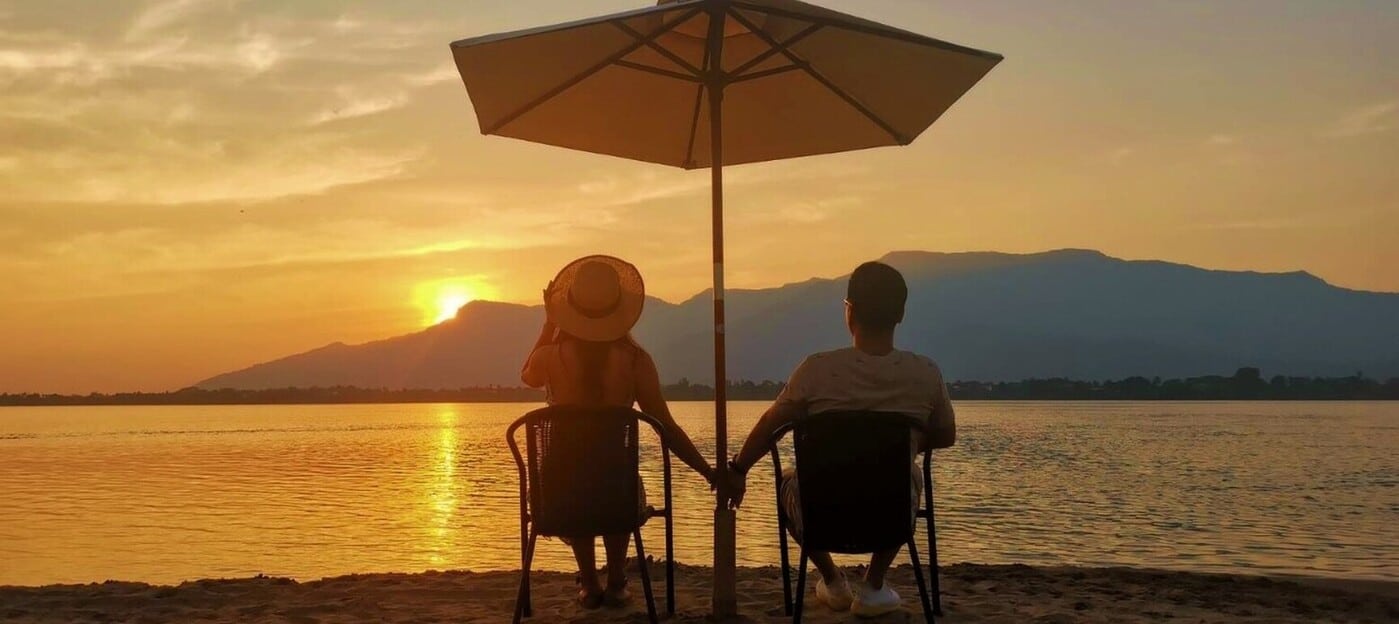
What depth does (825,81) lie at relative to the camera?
226 inches

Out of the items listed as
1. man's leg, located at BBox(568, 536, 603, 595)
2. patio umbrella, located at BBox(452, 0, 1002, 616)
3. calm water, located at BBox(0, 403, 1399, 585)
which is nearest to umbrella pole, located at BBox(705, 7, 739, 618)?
patio umbrella, located at BBox(452, 0, 1002, 616)

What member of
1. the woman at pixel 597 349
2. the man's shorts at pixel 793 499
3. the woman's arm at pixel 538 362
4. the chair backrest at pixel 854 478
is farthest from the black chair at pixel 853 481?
the woman's arm at pixel 538 362

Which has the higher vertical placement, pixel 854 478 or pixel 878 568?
pixel 854 478

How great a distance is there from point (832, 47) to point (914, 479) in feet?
6.84

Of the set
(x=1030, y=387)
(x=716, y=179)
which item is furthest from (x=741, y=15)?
(x=1030, y=387)

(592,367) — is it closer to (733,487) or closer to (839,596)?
(733,487)

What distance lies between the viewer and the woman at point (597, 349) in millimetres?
5125

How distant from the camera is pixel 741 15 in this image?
5.25 metres

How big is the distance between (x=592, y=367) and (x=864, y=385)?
1237 millimetres

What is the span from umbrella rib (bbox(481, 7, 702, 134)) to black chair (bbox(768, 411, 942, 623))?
194cm

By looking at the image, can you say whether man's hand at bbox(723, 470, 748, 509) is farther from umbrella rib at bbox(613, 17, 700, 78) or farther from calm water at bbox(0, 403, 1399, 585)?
calm water at bbox(0, 403, 1399, 585)

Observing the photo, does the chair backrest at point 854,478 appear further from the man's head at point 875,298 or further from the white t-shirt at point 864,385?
the man's head at point 875,298

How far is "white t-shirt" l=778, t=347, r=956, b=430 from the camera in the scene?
15.7 ft

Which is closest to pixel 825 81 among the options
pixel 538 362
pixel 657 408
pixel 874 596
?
pixel 657 408
